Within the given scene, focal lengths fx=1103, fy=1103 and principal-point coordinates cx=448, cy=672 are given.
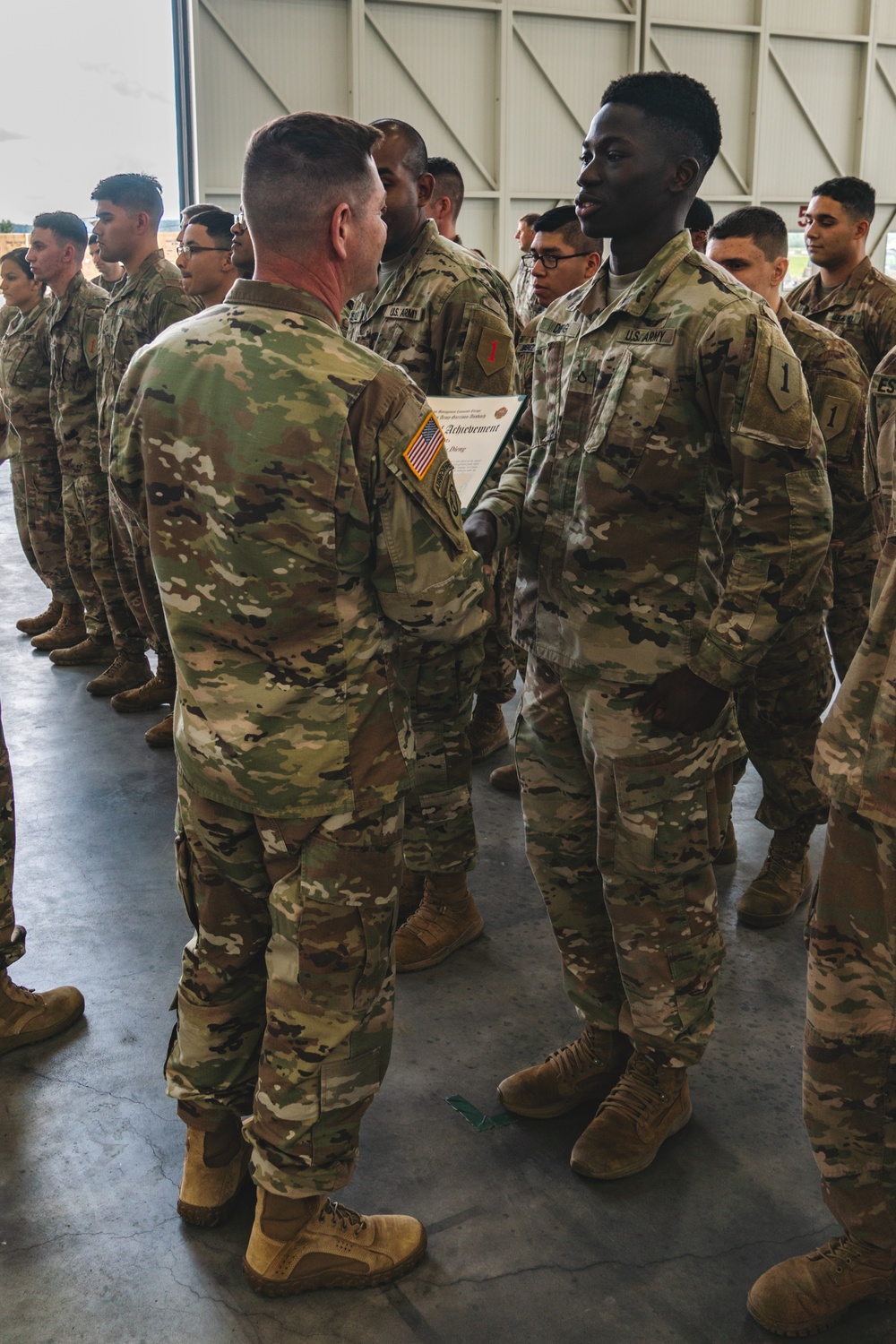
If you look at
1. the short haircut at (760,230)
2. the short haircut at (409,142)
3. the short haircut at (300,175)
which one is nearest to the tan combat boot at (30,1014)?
the short haircut at (300,175)

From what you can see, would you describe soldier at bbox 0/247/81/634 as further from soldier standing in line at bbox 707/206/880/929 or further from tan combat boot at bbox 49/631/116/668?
soldier standing in line at bbox 707/206/880/929

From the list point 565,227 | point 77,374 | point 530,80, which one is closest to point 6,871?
point 565,227

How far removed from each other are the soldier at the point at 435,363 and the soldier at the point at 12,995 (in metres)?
0.82

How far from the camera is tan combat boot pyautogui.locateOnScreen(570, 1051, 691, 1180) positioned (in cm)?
204

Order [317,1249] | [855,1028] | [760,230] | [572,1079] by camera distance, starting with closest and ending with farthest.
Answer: [855,1028]
[317,1249]
[572,1079]
[760,230]

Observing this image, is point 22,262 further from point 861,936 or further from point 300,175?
point 861,936

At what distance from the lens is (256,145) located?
1.57 meters

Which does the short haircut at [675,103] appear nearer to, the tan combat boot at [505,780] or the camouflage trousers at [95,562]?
the tan combat boot at [505,780]

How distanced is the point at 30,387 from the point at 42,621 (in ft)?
4.14

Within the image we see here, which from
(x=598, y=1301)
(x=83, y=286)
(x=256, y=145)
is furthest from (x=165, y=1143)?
(x=83, y=286)

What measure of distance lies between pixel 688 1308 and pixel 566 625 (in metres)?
1.13

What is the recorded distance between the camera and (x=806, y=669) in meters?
2.98

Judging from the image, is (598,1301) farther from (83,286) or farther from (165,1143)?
(83,286)

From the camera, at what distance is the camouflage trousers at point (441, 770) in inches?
108
